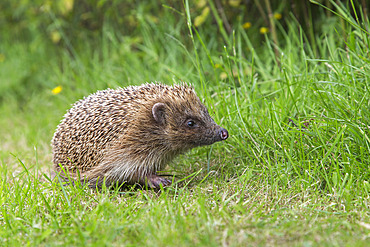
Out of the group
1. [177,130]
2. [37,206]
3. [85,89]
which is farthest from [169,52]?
[37,206]

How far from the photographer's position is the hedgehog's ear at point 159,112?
3.89m

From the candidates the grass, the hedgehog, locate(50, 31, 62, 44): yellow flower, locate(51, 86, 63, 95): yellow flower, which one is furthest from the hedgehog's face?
locate(50, 31, 62, 44): yellow flower

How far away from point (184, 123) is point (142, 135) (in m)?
0.40

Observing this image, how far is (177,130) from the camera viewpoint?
12.9ft

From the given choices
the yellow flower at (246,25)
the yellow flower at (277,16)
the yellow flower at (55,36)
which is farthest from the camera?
the yellow flower at (55,36)

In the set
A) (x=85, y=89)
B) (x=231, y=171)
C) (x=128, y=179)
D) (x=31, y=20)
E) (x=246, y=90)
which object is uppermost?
(x=31, y=20)

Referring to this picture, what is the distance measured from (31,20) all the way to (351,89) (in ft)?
20.2

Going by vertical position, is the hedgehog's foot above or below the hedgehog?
below

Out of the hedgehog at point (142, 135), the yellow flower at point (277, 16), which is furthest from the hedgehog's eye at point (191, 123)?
the yellow flower at point (277, 16)

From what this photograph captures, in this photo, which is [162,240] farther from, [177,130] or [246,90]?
[246,90]

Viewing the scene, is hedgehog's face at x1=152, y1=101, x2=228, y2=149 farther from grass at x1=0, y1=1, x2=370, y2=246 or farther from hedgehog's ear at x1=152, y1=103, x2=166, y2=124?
grass at x1=0, y1=1, x2=370, y2=246

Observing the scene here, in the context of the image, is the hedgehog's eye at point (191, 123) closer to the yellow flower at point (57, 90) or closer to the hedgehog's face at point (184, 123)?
the hedgehog's face at point (184, 123)

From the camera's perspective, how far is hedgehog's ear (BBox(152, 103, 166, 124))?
389 centimetres

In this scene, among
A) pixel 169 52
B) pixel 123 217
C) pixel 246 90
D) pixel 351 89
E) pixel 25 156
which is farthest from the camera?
pixel 169 52
